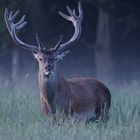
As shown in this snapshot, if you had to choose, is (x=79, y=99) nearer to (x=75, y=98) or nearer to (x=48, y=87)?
(x=75, y=98)

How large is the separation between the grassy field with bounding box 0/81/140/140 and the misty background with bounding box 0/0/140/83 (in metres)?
8.64

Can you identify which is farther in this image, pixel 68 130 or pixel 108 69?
pixel 108 69

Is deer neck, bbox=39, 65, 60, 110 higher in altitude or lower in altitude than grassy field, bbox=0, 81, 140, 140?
higher

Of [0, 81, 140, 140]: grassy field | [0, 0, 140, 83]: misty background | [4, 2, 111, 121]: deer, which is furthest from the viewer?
[0, 0, 140, 83]: misty background

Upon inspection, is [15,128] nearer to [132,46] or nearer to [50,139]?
[50,139]

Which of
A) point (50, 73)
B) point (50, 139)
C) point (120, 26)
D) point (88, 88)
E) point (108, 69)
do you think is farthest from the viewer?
point (120, 26)

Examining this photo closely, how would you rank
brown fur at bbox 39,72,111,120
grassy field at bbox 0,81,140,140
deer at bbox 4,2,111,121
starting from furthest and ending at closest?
brown fur at bbox 39,72,111,120 < deer at bbox 4,2,111,121 < grassy field at bbox 0,81,140,140

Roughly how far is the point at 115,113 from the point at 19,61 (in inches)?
465

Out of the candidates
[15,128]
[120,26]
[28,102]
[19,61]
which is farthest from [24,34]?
[15,128]

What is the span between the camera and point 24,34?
24.1 meters

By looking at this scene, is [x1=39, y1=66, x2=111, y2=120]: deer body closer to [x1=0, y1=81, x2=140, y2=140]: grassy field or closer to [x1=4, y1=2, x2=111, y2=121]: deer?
[x1=4, y1=2, x2=111, y2=121]: deer

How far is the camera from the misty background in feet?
74.7

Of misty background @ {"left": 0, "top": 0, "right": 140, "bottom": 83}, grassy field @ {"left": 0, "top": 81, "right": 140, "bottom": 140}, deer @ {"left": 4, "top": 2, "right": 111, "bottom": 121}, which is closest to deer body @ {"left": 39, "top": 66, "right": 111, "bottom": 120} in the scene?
deer @ {"left": 4, "top": 2, "right": 111, "bottom": 121}

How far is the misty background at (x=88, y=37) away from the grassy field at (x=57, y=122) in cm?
864
